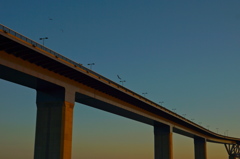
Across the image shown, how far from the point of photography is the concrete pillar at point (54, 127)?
191ft

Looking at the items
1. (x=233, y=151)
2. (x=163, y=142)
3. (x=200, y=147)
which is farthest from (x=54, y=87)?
(x=233, y=151)

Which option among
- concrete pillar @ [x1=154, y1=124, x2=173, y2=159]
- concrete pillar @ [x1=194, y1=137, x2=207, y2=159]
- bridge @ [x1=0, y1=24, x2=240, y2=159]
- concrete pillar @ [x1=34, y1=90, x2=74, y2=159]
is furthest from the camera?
concrete pillar @ [x1=194, y1=137, x2=207, y2=159]

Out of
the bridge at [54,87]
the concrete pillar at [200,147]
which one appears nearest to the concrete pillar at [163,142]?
the bridge at [54,87]

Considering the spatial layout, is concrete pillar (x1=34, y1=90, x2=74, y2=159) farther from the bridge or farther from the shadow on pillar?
the shadow on pillar

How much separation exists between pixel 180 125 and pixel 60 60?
7657 cm

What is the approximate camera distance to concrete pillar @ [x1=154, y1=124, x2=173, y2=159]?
110 metres

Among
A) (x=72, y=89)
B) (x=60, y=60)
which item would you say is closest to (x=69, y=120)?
(x=72, y=89)

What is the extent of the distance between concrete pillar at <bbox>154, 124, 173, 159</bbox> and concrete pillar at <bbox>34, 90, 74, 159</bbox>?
55542 mm

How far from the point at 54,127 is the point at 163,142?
58919mm

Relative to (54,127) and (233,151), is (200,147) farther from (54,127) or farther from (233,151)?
(54,127)

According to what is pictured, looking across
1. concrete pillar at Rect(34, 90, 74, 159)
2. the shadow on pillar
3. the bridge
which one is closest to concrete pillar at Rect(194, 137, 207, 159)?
the shadow on pillar

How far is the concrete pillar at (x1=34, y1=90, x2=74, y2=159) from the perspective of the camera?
2287 inches

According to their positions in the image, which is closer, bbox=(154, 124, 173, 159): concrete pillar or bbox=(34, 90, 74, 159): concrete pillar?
bbox=(34, 90, 74, 159): concrete pillar

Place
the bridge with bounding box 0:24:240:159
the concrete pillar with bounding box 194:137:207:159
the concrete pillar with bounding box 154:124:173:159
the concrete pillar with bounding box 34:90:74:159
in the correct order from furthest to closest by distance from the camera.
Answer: the concrete pillar with bounding box 194:137:207:159 → the concrete pillar with bounding box 154:124:173:159 → the concrete pillar with bounding box 34:90:74:159 → the bridge with bounding box 0:24:240:159
